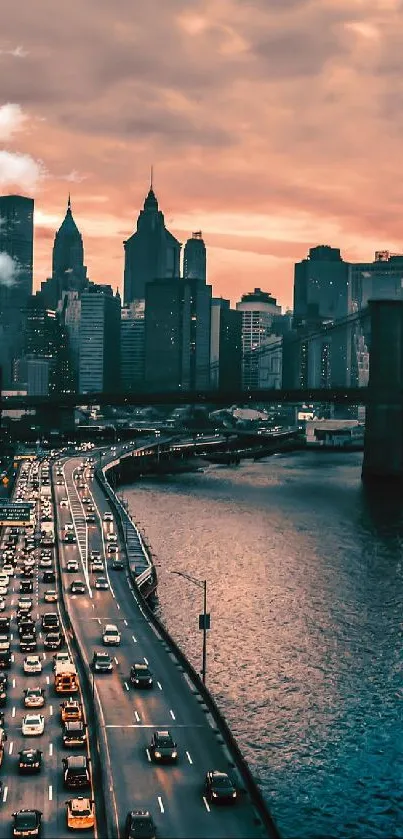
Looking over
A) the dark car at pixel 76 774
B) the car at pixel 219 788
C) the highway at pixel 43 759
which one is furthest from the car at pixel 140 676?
the car at pixel 219 788

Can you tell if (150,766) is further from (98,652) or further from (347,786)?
(98,652)

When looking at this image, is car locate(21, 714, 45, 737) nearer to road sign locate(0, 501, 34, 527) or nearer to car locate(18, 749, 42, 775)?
car locate(18, 749, 42, 775)

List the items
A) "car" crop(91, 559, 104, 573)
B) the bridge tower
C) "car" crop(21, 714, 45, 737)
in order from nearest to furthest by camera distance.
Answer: "car" crop(21, 714, 45, 737), "car" crop(91, 559, 104, 573), the bridge tower

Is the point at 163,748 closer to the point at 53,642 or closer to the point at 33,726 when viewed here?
the point at 33,726

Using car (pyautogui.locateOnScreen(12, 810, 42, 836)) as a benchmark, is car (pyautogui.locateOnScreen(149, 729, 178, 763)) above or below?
above

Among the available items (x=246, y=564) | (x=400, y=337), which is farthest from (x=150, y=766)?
(x=400, y=337)

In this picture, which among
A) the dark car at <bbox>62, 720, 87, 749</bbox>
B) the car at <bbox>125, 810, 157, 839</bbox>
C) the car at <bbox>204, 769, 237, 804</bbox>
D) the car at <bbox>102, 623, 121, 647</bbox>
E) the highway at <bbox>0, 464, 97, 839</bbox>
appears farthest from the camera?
the car at <bbox>102, 623, 121, 647</bbox>

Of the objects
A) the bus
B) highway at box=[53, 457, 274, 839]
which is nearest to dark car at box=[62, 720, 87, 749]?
highway at box=[53, 457, 274, 839]

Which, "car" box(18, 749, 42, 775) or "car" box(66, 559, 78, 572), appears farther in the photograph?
"car" box(66, 559, 78, 572)
